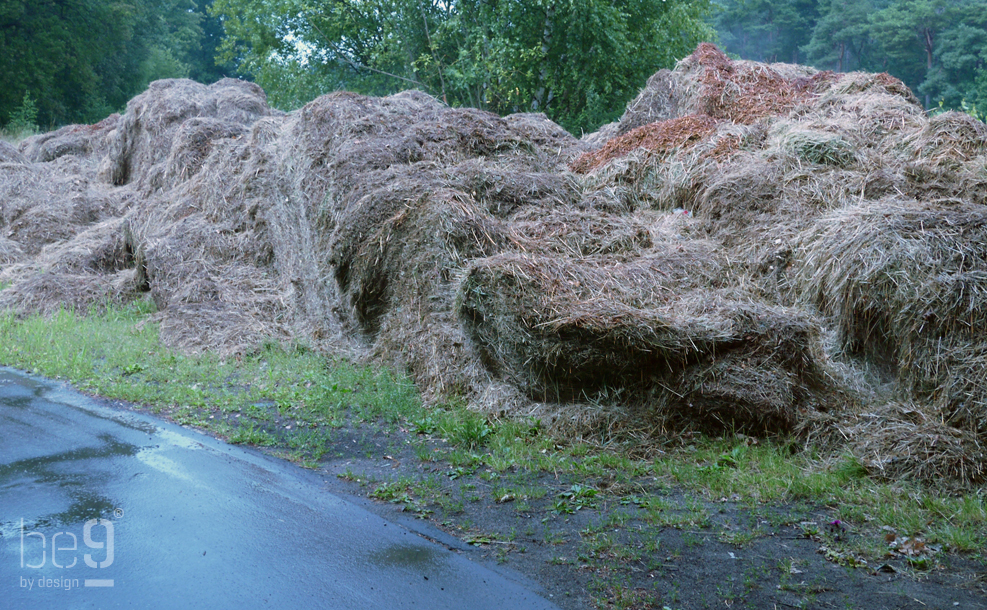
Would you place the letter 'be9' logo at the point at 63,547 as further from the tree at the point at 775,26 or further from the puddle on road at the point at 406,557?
the tree at the point at 775,26

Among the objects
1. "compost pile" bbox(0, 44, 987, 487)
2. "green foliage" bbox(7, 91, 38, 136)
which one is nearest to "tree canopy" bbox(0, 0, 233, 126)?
"green foliage" bbox(7, 91, 38, 136)

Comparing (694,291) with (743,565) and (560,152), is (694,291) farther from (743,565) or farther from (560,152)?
(560,152)

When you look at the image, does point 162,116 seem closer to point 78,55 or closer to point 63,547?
point 63,547

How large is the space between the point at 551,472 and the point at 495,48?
49.4ft

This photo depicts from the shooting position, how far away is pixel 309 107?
9.87 metres

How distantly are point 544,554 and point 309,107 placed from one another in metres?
7.82

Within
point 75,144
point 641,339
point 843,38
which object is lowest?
point 641,339

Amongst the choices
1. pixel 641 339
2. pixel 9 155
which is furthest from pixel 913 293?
pixel 9 155

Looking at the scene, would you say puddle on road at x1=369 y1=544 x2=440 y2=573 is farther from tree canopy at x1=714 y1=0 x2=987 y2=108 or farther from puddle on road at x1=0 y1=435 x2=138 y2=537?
tree canopy at x1=714 y1=0 x2=987 y2=108

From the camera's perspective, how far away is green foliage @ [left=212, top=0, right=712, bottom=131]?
18234mm

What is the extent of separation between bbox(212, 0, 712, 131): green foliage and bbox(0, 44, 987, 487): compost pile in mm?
7701

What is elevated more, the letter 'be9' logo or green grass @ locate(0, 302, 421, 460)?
green grass @ locate(0, 302, 421, 460)

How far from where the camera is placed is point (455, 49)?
65.9ft

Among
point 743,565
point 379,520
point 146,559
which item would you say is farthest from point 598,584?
point 146,559
